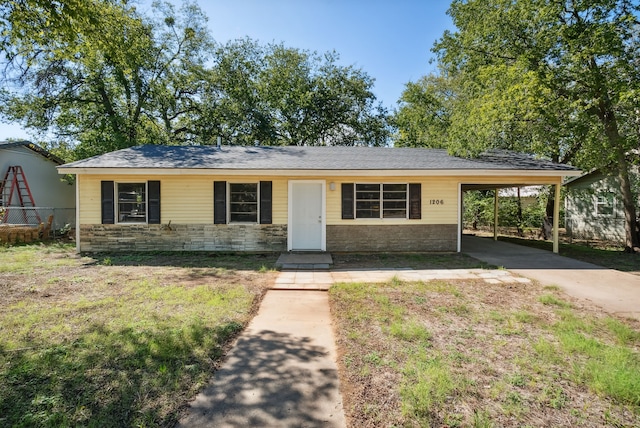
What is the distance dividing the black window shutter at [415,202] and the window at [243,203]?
4.74 m

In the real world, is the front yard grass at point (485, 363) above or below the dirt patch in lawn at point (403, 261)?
below

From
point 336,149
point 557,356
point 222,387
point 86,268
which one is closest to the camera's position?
point 222,387

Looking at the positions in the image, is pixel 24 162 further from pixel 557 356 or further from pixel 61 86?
pixel 557 356

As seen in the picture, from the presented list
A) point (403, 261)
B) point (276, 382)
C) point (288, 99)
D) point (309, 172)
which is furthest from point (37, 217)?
point (276, 382)

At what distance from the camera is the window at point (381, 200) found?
9.57m

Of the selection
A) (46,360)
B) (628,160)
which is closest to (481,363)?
(46,360)

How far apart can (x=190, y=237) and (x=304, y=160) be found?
4220 mm

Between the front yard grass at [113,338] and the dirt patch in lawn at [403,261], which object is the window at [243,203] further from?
the dirt patch in lawn at [403,261]

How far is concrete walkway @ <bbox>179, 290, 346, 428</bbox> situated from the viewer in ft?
7.86

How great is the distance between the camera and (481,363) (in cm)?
320

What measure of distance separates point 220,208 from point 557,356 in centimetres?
837

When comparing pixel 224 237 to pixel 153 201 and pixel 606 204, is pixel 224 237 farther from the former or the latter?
pixel 606 204

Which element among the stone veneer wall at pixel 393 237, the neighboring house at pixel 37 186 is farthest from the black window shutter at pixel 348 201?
the neighboring house at pixel 37 186

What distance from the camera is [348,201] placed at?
9.45m
